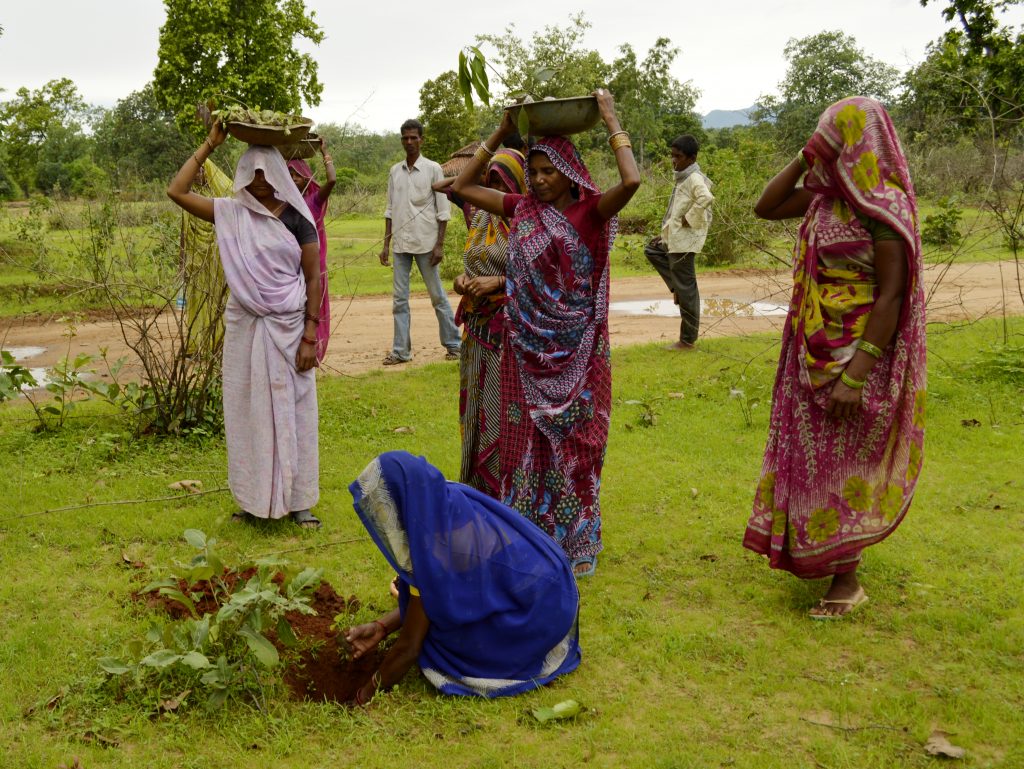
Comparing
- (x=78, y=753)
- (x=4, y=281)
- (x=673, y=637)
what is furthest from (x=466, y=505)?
(x=4, y=281)

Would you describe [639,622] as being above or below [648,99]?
below

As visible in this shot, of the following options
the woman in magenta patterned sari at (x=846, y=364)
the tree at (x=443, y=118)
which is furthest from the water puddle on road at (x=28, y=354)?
the tree at (x=443, y=118)

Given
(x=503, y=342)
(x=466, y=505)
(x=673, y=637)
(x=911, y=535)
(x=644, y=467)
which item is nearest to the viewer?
(x=466, y=505)

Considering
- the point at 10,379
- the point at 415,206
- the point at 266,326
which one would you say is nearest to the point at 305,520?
the point at 266,326

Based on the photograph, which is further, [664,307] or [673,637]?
[664,307]

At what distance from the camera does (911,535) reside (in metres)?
4.86

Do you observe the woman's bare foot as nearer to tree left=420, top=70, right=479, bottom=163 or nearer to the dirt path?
the dirt path

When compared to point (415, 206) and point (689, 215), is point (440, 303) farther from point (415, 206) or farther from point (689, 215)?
point (689, 215)

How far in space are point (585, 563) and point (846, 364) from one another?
159 centimetres

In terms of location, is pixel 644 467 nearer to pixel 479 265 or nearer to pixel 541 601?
pixel 479 265

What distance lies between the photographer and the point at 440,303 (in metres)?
8.95

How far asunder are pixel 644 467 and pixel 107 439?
3666 millimetres

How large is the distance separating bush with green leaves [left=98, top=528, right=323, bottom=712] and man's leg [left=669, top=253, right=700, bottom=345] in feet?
20.8

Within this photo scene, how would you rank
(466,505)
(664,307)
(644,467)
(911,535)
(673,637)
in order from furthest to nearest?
(664,307), (644,467), (911,535), (673,637), (466,505)
